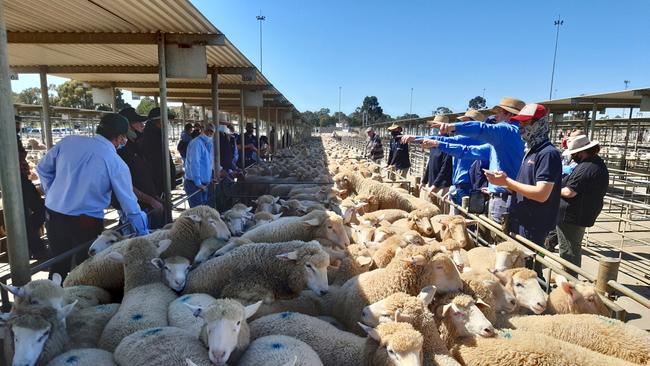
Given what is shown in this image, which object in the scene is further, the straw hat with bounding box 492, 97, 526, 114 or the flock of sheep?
the straw hat with bounding box 492, 97, 526, 114

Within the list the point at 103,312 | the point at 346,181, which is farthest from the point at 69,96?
the point at 103,312

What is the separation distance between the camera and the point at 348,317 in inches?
117

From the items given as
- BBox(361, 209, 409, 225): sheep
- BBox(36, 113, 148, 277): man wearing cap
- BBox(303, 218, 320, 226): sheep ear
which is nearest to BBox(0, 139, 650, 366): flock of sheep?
BBox(303, 218, 320, 226): sheep ear

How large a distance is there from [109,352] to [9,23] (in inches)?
164

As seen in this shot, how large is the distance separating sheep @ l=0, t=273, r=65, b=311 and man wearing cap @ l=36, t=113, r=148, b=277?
1.01 metres

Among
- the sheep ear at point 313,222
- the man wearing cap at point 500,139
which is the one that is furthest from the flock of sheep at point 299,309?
the man wearing cap at point 500,139

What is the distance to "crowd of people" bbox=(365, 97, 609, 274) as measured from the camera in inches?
134

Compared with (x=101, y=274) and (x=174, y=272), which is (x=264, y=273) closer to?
(x=174, y=272)

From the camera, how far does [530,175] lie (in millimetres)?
3500

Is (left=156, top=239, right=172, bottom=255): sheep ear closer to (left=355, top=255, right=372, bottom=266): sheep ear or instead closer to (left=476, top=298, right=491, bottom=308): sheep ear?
(left=355, top=255, right=372, bottom=266): sheep ear

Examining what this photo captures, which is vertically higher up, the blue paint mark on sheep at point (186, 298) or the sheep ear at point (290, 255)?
the sheep ear at point (290, 255)

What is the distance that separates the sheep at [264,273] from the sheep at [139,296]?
10.9 inches

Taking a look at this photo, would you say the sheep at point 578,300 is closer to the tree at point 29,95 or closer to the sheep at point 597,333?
the sheep at point 597,333

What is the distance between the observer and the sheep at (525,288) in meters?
3.04
